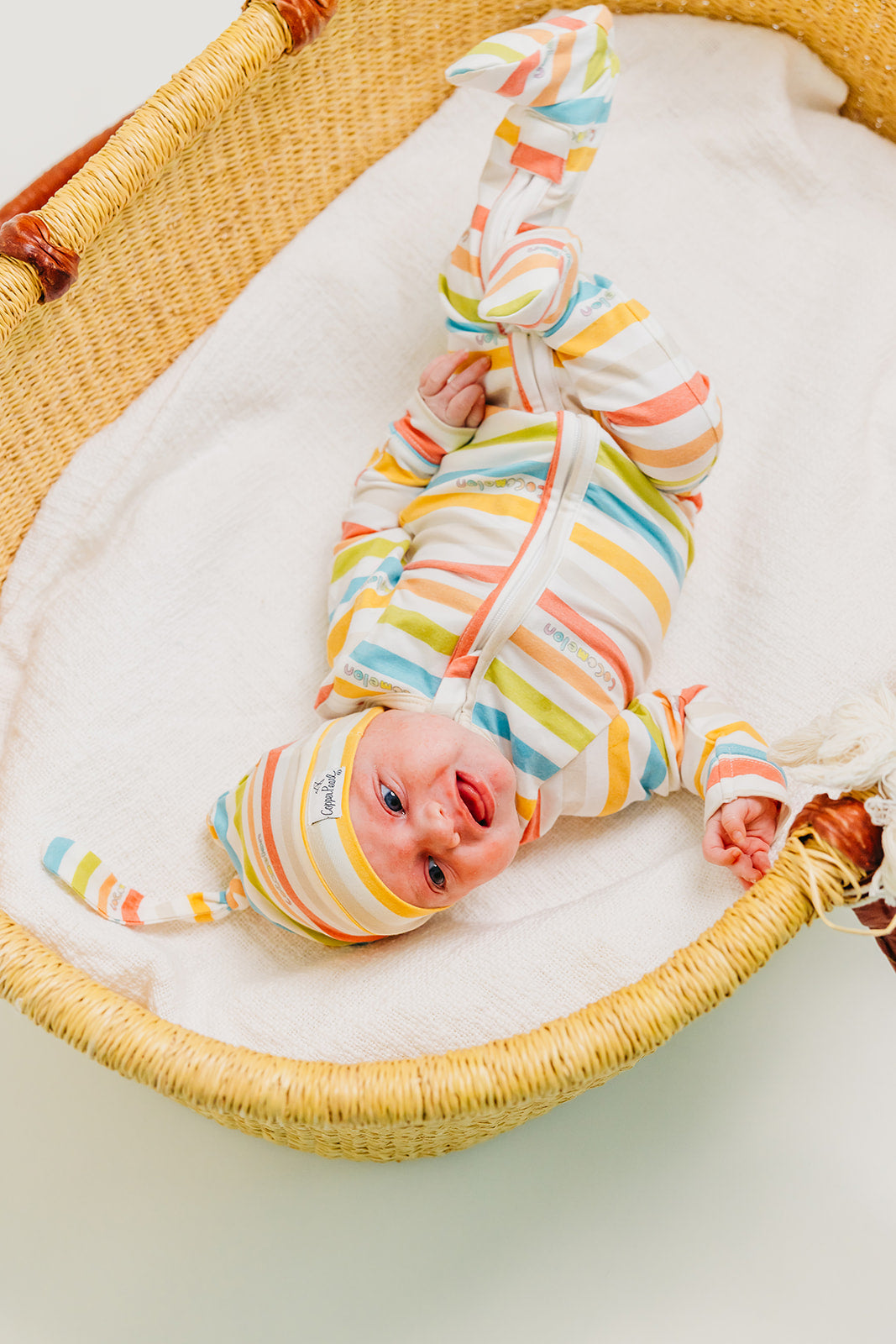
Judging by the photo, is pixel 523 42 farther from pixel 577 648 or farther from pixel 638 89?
pixel 577 648

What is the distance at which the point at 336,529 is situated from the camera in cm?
134

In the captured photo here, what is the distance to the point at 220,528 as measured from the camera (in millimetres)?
1297

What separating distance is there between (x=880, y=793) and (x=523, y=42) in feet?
2.51

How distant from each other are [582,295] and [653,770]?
0.47 meters

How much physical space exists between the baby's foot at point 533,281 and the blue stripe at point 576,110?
11 cm

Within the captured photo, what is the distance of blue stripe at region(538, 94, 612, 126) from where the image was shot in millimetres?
1120

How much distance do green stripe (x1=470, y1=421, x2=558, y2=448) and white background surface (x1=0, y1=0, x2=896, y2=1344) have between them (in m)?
0.59

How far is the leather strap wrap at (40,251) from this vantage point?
1.06 metres

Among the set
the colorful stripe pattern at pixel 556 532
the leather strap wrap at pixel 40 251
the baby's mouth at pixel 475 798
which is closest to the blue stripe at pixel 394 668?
the colorful stripe pattern at pixel 556 532

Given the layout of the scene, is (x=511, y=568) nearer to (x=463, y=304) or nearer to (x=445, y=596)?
(x=445, y=596)

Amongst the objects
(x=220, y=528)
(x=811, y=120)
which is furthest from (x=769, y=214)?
(x=220, y=528)

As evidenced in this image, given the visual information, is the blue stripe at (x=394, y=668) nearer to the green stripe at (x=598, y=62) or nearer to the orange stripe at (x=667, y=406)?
the orange stripe at (x=667, y=406)

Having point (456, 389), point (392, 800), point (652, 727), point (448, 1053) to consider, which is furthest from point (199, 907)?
point (456, 389)

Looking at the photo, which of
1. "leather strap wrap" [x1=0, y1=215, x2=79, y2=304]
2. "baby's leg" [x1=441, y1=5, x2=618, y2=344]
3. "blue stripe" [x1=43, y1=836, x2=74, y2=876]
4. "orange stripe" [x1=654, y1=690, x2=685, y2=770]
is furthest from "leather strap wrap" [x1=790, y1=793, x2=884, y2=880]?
"leather strap wrap" [x1=0, y1=215, x2=79, y2=304]
